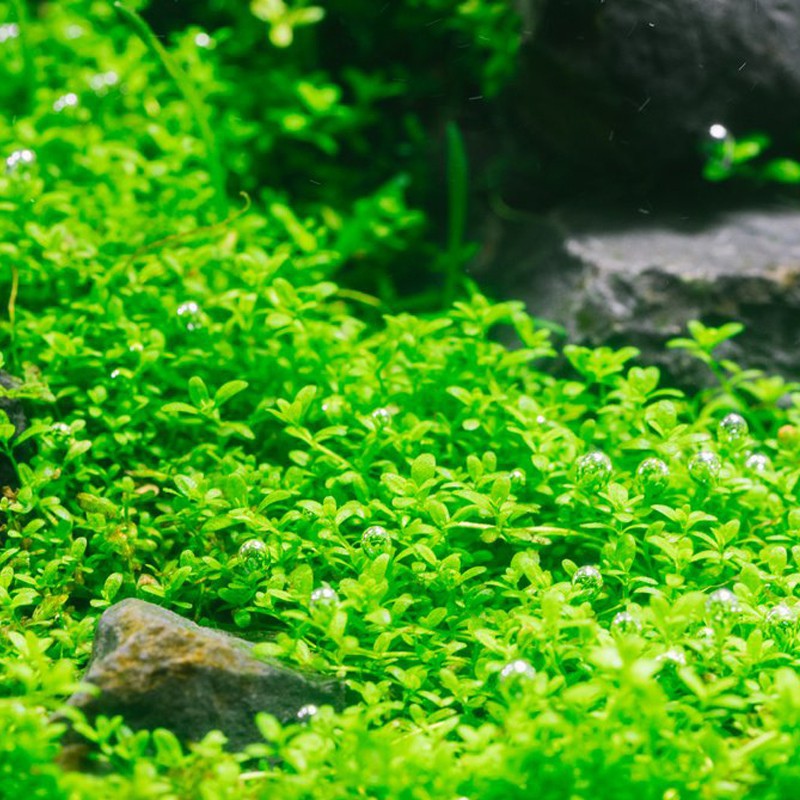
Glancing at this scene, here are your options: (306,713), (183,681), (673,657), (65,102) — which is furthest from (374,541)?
(65,102)

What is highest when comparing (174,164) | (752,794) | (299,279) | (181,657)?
(174,164)

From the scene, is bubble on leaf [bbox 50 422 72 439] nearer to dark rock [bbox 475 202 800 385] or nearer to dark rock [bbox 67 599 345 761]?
dark rock [bbox 67 599 345 761]

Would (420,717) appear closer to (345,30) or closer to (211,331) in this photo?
(211,331)

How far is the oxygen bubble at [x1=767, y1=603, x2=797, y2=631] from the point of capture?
2523 millimetres

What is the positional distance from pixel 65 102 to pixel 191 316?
5.07 ft

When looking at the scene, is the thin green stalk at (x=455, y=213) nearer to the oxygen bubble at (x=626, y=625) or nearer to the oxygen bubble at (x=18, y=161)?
the oxygen bubble at (x=18, y=161)

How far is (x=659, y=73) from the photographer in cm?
412

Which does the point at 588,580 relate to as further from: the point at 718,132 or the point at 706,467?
the point at 718,132

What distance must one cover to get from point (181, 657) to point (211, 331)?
1.34 metres

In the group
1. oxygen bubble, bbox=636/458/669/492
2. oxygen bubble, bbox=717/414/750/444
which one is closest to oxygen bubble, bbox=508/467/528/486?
oxygen bubble, bbox=636/458/669/492

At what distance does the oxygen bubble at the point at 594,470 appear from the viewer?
2.83 metres

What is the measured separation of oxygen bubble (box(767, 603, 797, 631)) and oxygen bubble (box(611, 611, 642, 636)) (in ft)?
1.10

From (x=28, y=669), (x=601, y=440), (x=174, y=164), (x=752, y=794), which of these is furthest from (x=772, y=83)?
(x=28, y=669)

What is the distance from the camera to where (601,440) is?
10.7ft
